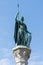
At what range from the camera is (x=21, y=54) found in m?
20.4

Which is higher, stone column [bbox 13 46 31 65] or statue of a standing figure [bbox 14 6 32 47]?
statue of a standing figure [bbox 14 6 32 47]

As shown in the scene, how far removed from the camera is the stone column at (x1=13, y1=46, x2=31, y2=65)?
20281 mm

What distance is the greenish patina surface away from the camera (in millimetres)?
21217

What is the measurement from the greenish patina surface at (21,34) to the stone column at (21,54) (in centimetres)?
61

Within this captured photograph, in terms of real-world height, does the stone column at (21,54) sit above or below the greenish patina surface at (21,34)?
below

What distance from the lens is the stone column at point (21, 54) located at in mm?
20281

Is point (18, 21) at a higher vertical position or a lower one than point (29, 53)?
higher

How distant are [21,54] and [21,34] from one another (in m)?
1.95

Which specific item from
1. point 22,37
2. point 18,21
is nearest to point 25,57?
point 22,37

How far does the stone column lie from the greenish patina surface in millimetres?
612

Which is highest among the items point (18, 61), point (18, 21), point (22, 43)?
point (18, 21)

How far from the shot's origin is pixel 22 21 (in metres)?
22.1

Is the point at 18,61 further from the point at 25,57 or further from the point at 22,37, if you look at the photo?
the point at 22,37

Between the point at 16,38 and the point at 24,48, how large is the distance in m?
1.51
